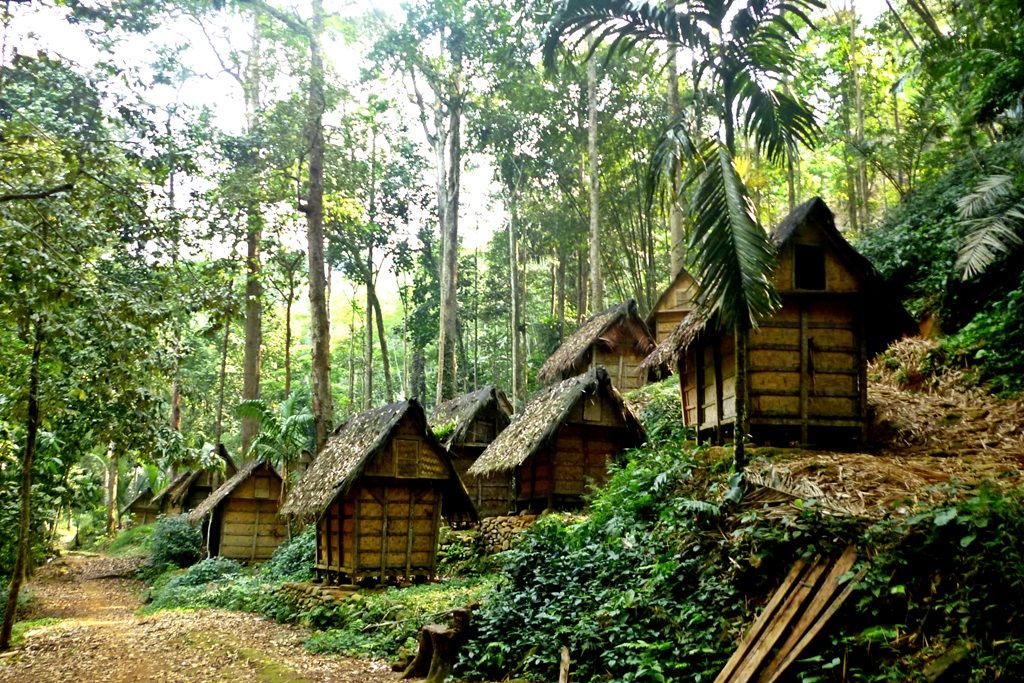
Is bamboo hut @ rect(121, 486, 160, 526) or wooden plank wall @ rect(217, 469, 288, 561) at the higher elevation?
wooden plank wall @ rect(217, 469, 288, 561)

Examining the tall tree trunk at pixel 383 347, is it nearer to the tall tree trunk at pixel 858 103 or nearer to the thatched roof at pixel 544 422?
the thatched roof at pixel 544 422

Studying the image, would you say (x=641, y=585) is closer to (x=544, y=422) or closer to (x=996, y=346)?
(x=544, y=422)

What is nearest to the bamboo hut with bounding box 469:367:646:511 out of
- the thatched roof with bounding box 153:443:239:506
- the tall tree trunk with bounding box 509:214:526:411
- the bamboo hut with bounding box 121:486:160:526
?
the tall tree trunk with bounding box 509:214:526:411

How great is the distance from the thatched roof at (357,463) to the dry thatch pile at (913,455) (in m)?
7.35

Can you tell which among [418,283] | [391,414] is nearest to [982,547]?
[391,414]

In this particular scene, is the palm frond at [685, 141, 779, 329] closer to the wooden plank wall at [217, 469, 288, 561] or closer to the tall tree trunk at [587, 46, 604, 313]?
the tall tree trunk at [587, 46, 604, 313]

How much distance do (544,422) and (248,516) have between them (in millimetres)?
13201

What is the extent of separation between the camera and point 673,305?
82.5 feet

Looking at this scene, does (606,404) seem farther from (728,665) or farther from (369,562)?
(728,665)

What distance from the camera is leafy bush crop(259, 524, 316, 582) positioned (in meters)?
17.2

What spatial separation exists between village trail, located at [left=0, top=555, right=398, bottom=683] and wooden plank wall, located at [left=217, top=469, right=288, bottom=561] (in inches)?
294

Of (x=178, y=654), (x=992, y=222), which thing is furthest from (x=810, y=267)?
(x=178, y=654)

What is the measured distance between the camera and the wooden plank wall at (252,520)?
80.5 feet

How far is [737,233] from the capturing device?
7789 mm
